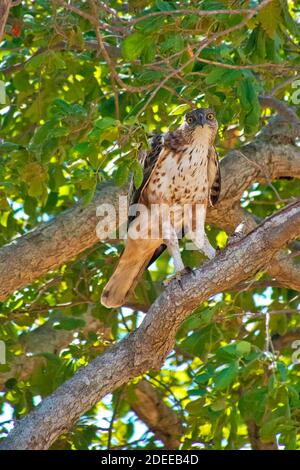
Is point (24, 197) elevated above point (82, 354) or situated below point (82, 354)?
above

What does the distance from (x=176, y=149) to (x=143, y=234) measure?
58 centimetres

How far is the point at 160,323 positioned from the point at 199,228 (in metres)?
1.37

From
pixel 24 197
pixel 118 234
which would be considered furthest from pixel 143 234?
pixel 24 197

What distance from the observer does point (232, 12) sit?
5.54 meters

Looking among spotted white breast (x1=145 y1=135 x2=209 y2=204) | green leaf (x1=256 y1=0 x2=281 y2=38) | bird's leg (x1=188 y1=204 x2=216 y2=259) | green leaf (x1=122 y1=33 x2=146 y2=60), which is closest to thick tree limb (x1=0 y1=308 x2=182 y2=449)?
bird's leg (x1=188 y1=204 x2=216 y2=259)

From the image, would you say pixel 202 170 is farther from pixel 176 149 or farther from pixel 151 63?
pixel 151 63

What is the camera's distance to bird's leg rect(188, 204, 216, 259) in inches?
267

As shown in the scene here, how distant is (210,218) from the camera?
23.5 feet

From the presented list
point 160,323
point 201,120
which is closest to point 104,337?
point 201,120

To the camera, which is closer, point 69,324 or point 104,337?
point 69,324

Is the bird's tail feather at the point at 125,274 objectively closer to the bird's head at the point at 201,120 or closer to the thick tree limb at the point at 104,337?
the thick tree limb at the point at 104,337

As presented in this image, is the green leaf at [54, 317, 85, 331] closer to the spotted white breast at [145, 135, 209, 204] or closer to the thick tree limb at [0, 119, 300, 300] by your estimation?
the thick tree limb at [0, 119, 300, 300]

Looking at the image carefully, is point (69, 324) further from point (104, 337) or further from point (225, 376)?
point (225, 376)

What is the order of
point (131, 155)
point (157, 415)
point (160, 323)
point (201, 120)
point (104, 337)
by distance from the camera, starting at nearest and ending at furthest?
point (131, 155)
point (160, 323)
point (201, 120)
point (104, 337)
point (157, 415)
